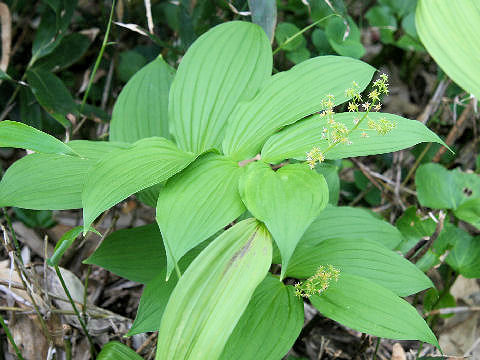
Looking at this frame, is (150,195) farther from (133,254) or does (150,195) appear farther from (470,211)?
(470,211)

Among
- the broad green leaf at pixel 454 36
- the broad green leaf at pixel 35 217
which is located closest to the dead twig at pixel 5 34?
the broad green leaf at pixel 35 217


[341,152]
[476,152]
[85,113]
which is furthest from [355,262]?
[476,152]

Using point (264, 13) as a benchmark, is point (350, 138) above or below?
below

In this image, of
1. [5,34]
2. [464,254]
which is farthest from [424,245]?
[5,34]

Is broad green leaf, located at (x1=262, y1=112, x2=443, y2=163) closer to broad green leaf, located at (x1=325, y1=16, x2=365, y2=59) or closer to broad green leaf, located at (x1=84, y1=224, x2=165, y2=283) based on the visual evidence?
broad green leaf, located at (x1=84, y1=224, x2=165, y2=283)

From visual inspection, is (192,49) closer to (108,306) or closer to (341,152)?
(341,152)
